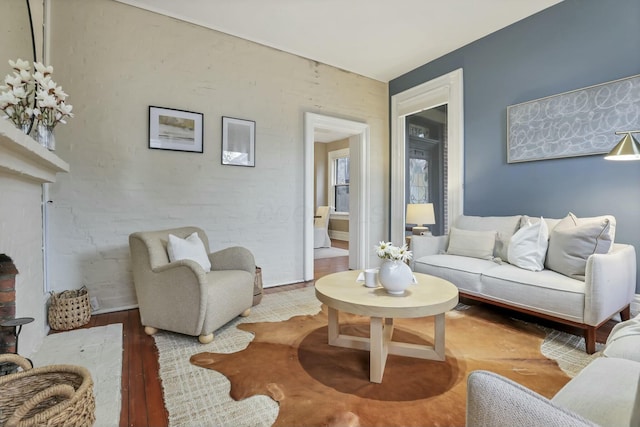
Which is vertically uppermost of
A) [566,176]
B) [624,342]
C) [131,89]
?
[131,89]

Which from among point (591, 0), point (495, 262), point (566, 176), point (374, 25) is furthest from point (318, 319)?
point (591, 0)

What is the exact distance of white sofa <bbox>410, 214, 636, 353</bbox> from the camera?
2029mm

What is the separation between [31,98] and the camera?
82.0 inches

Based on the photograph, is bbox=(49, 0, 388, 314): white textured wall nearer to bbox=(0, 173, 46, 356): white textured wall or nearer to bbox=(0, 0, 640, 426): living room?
bbox=(0, 0, 640, 426): living room

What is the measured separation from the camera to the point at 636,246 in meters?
2.53

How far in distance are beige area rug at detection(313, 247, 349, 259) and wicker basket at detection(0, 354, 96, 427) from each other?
4.83 metres

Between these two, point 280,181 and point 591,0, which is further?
point 280,181

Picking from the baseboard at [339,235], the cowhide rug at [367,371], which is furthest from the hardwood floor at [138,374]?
the baseboard at [339,235]

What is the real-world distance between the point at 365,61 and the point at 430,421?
4071 mm

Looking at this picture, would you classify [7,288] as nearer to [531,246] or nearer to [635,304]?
[531,246]

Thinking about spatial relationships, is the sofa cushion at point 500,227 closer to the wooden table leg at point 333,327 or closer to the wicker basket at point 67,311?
the wooden table leg at point 333,327

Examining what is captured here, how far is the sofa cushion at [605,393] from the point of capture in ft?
2.66

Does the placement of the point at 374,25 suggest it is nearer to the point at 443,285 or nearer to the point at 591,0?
the point at 591,0

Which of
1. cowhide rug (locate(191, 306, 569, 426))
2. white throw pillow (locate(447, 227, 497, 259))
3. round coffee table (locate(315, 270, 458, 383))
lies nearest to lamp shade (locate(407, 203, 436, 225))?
white throw pillow (locate(447, 227, 497, 259))
